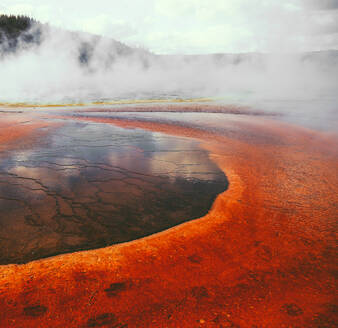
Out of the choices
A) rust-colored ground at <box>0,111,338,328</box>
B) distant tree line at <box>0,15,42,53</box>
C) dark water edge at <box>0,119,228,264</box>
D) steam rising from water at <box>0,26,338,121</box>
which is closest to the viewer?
rust-colored ground at <box>0,111,338,328</box>

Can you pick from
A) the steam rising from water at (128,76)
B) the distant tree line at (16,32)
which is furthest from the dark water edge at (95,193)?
the distant tree line at (16,32)

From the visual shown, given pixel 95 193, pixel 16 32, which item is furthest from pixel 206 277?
pixel 16 32

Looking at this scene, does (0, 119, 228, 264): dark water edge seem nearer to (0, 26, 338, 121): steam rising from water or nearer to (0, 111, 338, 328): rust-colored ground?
(0, 111, 338, 328): rust-colored ground

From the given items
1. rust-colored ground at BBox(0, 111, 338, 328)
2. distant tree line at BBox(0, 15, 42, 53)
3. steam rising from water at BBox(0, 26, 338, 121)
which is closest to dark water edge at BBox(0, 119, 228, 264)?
rust-colored ground at BBox(0, 111, 338, 328)

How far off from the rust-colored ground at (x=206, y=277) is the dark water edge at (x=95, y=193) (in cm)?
27

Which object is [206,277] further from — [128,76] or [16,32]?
[16,32]

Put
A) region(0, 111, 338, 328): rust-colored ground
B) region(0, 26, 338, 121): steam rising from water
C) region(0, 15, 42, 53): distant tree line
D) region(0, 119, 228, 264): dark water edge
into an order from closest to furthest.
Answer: region(0, 111, 338, 328): rust-colored ground < region(0, 119, 228, 264): dark water edge < region(0, 26, 338, 121): steam rising from water < region(0, 15, 42, 53): distant tree line

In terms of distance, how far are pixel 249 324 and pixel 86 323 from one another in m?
1.06

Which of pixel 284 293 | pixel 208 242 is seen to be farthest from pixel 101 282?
pixel 284 293

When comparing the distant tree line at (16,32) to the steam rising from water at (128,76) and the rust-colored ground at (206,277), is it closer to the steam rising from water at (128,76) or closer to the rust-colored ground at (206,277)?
the steam rising from water at (128,76)

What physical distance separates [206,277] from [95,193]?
6.96 ft

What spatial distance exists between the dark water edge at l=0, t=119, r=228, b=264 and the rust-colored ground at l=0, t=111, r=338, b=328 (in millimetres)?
271

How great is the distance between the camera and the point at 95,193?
369 centimetres

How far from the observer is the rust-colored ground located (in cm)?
176
